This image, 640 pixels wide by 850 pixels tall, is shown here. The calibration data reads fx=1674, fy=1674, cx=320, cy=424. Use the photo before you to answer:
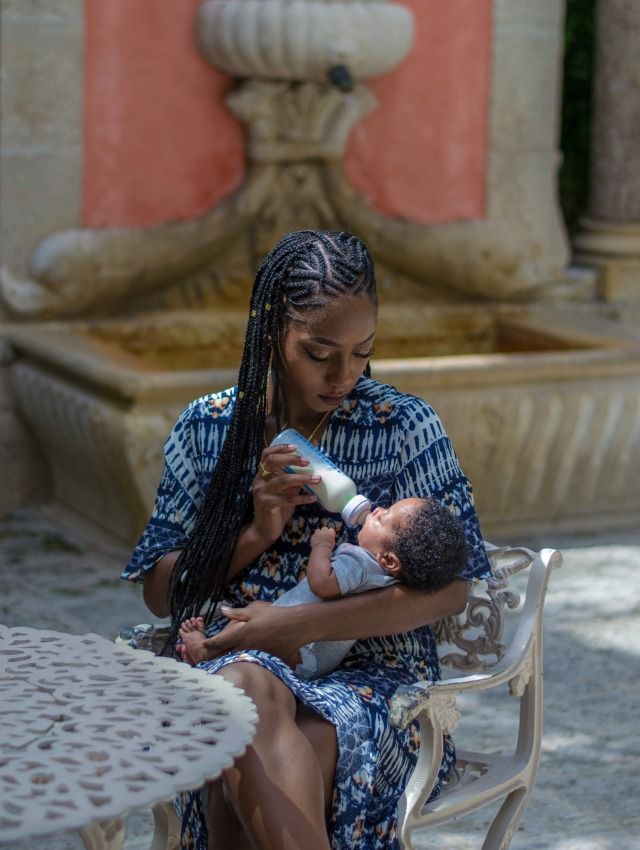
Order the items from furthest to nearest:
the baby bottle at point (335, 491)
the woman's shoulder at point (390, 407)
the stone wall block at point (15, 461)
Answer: the stone wall block at point (15, 461) → the woman's shoulder at point (390, 407) → the baby bottle at point (335, 491)

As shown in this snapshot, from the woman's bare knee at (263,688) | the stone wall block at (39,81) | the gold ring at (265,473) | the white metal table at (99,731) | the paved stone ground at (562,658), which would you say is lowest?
the paved stone ground at (562,658)

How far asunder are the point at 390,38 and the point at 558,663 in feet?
9.40

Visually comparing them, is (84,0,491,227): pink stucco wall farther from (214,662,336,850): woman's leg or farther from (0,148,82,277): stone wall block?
(214,662,336,850): woman's leg

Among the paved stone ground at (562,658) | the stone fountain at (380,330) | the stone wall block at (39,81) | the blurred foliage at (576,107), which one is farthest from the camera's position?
the blurred foliage at (576,107)

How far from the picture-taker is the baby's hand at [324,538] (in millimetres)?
2799

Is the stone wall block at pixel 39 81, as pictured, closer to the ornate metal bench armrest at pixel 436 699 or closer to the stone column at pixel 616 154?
the stone column at pixel 616 154

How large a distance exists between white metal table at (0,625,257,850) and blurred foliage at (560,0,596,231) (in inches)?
231

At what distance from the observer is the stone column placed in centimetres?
744

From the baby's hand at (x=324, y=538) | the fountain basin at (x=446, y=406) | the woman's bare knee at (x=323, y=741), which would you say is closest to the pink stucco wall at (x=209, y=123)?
the fountain basin at (x=446, y=406)

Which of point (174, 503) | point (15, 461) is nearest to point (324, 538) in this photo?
point (174, 503)

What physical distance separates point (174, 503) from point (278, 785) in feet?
2.23

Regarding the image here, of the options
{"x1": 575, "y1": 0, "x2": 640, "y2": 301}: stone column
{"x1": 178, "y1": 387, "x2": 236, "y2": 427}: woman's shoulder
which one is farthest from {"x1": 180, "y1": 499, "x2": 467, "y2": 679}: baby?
{"x1": 575, "y1": 0, "x2": 640, "y2": 301}: stone column

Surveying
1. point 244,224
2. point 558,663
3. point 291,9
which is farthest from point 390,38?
point 558,663

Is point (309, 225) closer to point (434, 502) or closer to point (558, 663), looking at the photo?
point (558, 663)
